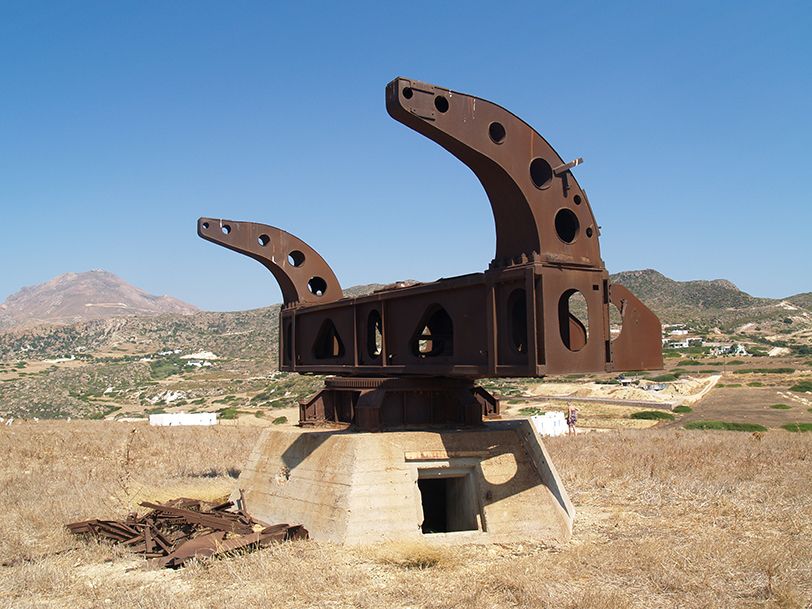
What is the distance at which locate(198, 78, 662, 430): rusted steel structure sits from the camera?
30.8ft

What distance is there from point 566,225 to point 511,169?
55.4 inches

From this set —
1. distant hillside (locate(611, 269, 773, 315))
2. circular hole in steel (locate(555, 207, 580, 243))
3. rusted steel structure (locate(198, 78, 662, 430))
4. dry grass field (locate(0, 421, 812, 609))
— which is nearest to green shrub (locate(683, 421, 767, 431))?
dry grass field (locate(0, 421, 812, 609))

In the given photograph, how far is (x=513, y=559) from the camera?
35.2ft

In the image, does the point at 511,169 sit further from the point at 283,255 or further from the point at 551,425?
the point at 551,425

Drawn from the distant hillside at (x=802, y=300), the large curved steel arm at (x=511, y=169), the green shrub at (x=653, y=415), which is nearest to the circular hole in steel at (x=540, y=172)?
the large curved steel arm at (x=511, y=169)

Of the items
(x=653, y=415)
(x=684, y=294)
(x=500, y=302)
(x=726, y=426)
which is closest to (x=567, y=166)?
(x=500, y=302)

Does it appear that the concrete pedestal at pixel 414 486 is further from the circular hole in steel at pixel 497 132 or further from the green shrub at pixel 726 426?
the green shrub at pixel 726 426

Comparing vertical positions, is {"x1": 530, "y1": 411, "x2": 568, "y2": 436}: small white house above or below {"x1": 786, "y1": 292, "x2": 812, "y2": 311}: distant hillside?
below

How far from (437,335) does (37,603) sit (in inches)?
290

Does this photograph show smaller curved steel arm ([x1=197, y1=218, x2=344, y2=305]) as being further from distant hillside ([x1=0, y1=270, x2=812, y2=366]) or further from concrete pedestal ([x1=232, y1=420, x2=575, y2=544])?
distant hillside ([x1=0, y1=270, x2=812, y2=366])

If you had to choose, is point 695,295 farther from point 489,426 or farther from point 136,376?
point 489,426

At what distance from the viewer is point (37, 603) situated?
9.09 meters

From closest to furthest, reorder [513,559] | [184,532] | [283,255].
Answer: [513,559]
[184,532]
[283,255]

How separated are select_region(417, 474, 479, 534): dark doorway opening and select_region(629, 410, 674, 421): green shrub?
1294 inches
